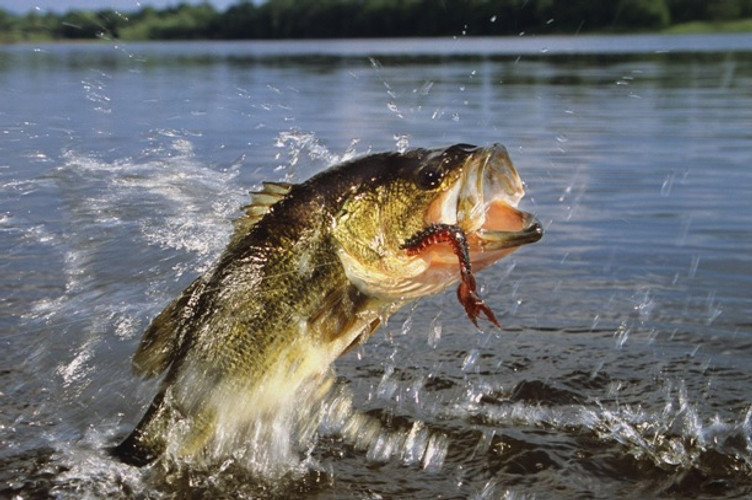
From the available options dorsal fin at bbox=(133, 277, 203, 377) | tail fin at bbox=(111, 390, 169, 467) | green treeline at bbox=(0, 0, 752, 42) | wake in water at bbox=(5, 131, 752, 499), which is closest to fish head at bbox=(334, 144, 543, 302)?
dorsal fin at bbox=(133, 277, 203, 377)

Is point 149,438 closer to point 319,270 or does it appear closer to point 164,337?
point 164,337

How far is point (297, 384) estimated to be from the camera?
12.8 ft

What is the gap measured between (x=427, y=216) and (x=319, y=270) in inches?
18.1

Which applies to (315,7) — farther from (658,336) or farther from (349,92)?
(658,336)

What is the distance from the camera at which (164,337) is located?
13.3 ft

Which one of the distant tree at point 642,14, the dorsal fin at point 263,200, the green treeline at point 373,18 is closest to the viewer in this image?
the dorsal fin at point 263,200

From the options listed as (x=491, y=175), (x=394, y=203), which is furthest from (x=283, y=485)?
(x=491, y=175)

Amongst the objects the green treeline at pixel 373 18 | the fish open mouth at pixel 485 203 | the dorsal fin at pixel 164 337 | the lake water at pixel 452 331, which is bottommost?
the green treeline at pixel 373 18

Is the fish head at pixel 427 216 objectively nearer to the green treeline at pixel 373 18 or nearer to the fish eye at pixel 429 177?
the fish eye at pixel 429 177

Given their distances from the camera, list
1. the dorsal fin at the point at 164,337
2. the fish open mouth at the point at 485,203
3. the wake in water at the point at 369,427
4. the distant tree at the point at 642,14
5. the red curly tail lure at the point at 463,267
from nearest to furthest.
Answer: the red curly tail lure at the point at 463,267 → the fish open mouth at the point at 485,203 → the dorsal fin at the point at 164,337 → the wake in water at the point at 369,427 → the distant tree at the point at 642,14

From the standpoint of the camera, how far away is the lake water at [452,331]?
450 centimetres

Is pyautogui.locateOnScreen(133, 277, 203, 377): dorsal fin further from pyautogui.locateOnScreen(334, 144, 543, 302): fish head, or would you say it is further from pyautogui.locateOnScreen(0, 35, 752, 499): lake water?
pyautogui.locateOnScreen(334, 144, 543, 302): fish head

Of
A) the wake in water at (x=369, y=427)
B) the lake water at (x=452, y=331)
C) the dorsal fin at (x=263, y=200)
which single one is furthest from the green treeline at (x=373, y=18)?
the dorsal fin at (x=263, y=200)

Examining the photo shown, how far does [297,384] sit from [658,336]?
313 cm
